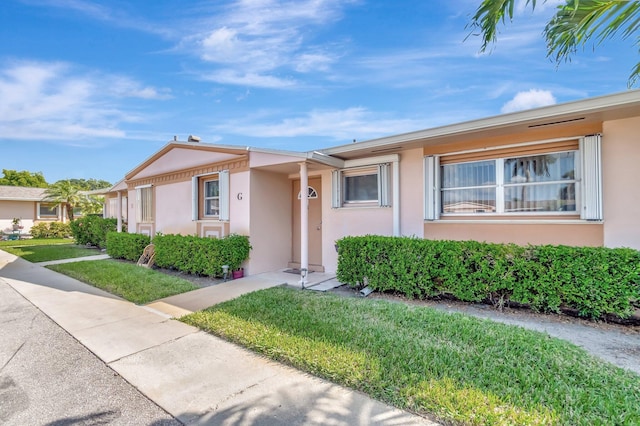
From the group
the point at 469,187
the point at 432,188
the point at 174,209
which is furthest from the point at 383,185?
the point at 174,209

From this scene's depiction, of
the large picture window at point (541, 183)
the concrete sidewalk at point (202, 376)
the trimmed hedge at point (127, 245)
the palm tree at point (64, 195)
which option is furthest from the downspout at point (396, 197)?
the palm tree at point (64, 195)

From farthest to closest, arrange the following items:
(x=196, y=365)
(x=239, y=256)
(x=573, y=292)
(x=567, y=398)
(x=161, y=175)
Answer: (x=161, y=175) < (x=239, y=256) < (x=573, y=292) < (x=196, y=365) < (x=567, y=398)

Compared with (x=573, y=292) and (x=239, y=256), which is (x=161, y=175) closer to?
(x=239, y=256)

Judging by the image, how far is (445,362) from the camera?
306cm

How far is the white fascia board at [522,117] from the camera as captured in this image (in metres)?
4.10

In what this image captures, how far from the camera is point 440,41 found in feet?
25.4

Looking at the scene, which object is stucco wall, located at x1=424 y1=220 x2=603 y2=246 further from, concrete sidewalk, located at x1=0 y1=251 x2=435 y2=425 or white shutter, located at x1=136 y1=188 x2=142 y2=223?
white shutter, located at x1=136 y1=188 x2=142 y2=223

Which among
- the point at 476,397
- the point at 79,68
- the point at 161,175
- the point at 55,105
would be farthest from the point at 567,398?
the point at 55,105

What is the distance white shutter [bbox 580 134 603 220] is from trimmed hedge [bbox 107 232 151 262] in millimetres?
11514

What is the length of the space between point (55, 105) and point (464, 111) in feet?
48.4

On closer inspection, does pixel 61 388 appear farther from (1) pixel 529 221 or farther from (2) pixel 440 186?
(1) pixel 529 221

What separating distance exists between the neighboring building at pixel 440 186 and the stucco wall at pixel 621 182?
0.5 inches

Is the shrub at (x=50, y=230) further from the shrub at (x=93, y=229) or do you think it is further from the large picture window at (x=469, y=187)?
the large picture window at (x=469, y=187)

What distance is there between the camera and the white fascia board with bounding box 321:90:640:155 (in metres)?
4.10
